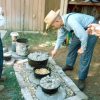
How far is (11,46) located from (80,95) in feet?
10.0

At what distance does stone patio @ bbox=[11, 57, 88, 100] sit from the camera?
4716 millimetres

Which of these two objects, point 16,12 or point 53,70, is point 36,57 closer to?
point 53,70

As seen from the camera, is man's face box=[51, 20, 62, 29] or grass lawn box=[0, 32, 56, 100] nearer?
man's face box=[51, 20, 62, 29]

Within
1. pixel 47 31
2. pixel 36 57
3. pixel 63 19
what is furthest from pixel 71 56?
pixel 47 31

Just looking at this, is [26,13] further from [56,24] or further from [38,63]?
[56,24]

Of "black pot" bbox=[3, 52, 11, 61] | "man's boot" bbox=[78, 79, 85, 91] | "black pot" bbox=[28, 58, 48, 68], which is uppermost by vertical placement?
"black pot" bbox=[28, 58, 48, 68]

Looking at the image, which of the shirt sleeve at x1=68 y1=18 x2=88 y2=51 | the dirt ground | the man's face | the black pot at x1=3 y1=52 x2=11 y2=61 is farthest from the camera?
the black pot at x1=3 y1=52 x2=11 y2=61

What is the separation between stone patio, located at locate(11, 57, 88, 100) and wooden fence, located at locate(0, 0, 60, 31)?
8.81 feet

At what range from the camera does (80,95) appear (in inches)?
192

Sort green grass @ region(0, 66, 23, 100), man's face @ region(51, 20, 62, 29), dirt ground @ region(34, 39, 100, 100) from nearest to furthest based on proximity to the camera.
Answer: man's face @ region(51, 20, 62, 29), green grass @ region(0, 66, 23, 100), dirt ground @ region(34, 39, 100, 100)

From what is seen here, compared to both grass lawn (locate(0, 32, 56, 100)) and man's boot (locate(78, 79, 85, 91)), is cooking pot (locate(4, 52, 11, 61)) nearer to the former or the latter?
grass lawn (locate(0, 32, 56, 100))

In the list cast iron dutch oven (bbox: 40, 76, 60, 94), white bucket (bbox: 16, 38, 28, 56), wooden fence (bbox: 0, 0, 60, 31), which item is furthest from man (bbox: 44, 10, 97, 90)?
wooden fence (bbox: 0, 0, 60, 31)

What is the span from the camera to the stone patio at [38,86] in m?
4.72

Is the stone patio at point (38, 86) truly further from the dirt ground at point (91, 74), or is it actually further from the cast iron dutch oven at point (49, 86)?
the dirt ground at point (91, 74)
